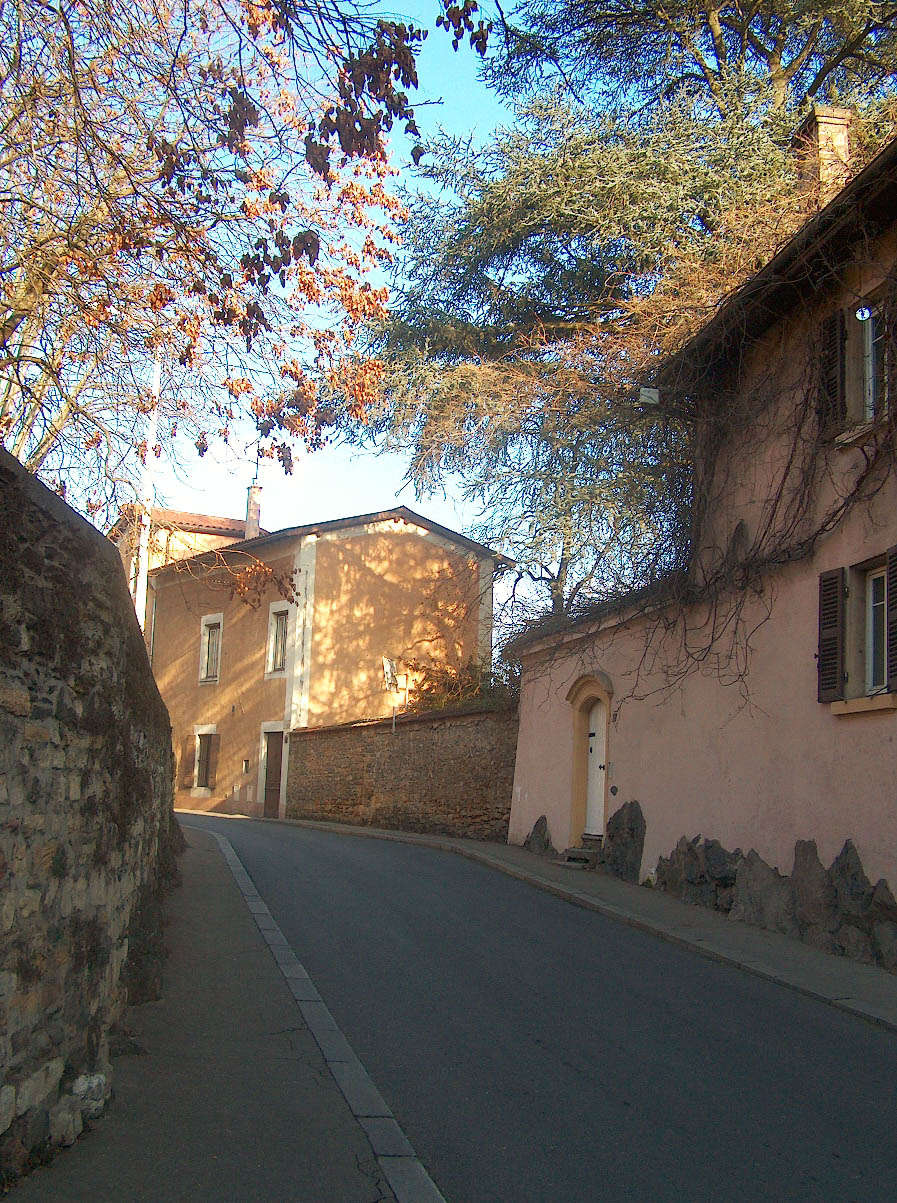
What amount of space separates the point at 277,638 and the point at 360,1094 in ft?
88.3

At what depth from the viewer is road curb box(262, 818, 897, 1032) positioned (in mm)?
8172

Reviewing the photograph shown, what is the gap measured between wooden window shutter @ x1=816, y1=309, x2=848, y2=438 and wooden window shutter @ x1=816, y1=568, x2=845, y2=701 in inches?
59.2

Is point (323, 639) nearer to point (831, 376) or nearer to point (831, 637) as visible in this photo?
point (831, 376)

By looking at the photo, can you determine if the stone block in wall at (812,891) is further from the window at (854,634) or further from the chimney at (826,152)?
the chimney at (826,152)

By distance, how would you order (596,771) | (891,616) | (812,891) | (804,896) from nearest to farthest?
(891,616), (812,891), (804,896), (596,771)

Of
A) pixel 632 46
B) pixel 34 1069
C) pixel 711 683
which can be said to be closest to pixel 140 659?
pixel 34 1069

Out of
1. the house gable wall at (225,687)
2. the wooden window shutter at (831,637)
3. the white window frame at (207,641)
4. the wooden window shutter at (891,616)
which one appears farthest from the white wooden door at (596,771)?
the white window frame at (207,641)

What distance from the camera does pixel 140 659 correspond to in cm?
668

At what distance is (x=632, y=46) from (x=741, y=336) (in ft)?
33.4

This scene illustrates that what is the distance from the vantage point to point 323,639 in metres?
31.0

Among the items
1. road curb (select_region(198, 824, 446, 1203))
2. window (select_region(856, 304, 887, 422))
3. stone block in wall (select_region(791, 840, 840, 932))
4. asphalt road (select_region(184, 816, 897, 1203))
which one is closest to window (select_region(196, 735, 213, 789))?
asphalt road (select_region(184, 816, 897, 1203))

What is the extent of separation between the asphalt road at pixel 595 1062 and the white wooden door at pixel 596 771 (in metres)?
5.71

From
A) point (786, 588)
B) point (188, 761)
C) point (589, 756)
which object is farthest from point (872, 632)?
point (188, 761)

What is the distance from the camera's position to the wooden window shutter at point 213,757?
33875mm
